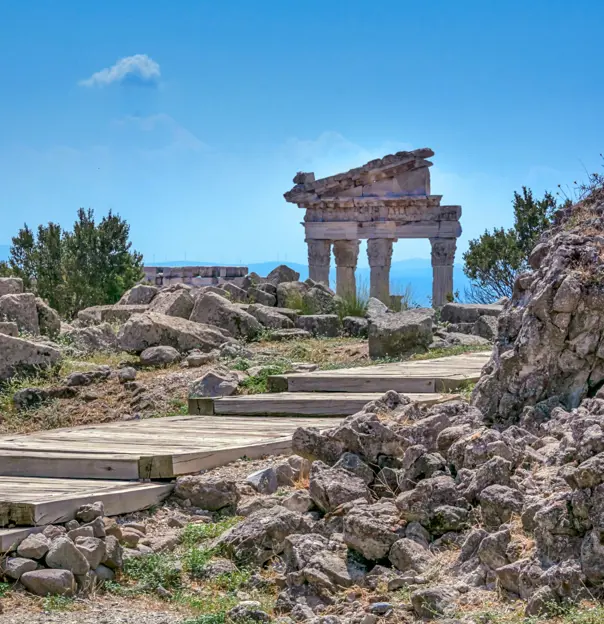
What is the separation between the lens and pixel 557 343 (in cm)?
657

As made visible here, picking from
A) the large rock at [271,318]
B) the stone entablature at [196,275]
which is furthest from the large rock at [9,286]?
the stone entablature at [196,275]

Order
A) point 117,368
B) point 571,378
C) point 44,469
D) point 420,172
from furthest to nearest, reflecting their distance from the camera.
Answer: point 420,172 → point 117,368 → point 44,469 → point 571,378

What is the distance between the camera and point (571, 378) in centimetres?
658

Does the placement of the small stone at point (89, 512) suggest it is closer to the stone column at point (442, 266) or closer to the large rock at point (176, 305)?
the large rock at point (176, 305)

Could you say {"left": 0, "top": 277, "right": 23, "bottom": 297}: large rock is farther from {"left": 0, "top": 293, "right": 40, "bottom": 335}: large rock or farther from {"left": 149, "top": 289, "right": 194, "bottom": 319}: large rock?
{"left": 149, "top": 289, "right": 194, "bottom": 319}: large rock

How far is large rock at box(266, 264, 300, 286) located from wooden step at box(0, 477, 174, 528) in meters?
16.4

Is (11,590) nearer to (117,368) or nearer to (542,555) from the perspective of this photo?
(542,555)

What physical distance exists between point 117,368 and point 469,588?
866cm

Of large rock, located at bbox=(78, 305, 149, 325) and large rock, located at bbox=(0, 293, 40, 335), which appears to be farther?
large rock, located at bbox=(78, 305, 149, 325)

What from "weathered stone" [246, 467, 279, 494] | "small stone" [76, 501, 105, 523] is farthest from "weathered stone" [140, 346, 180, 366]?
"small stone" [76, 501, 105, 523]

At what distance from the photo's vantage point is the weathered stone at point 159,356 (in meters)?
13.1

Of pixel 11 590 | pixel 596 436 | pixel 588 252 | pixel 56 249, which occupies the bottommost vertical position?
pixel 11 590

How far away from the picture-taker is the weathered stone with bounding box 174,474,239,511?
6750 millimetres

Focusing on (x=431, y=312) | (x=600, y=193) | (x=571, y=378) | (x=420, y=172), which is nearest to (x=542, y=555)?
(x=571, y=378)
